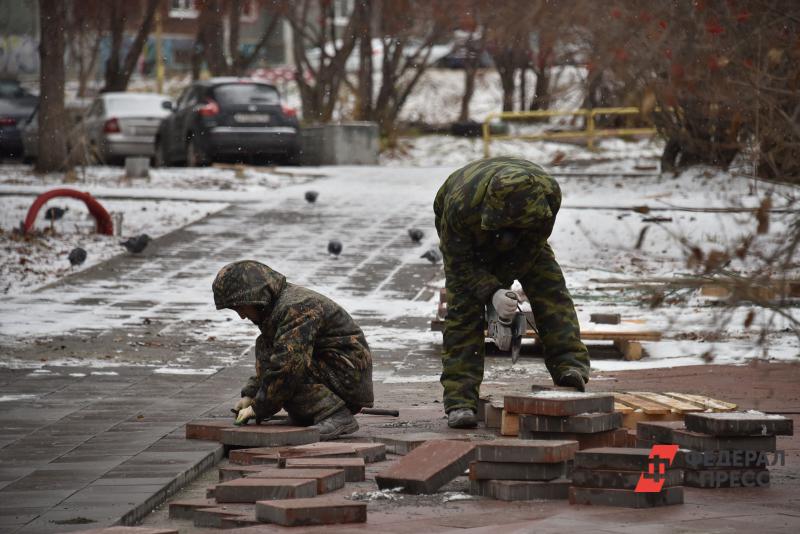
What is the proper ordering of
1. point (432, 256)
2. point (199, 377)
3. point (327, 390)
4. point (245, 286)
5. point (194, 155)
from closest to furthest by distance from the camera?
1. point (245, 286)
2. point (327, 390)
3. point (199, 377)
4. point (432, 256)
5. point (194, 155)

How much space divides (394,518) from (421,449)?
0.84 metres

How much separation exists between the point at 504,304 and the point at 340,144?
19.4 metres

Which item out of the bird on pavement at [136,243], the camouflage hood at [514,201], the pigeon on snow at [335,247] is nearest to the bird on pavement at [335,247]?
the pigeon on snow at [335,247]

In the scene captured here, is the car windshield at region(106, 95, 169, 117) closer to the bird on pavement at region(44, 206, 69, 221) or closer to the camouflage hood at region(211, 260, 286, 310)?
the bird on pavement at region(44, 206, 69, 221)

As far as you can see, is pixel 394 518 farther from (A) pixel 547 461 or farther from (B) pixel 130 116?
(B) pixel 130 116

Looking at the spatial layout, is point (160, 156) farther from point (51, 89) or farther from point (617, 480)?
point (617, 480)

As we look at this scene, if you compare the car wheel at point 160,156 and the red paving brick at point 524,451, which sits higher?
the car wheel at point 160,156

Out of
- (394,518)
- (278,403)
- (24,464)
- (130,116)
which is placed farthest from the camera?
(130,116)

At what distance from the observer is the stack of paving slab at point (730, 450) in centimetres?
673

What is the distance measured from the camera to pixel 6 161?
2858 centimetres

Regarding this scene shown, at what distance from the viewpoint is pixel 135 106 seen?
2823 cm

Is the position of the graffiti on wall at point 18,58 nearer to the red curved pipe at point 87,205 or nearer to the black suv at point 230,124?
the black suv at point 230,124

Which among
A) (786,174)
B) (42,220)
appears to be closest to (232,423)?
(786,174)

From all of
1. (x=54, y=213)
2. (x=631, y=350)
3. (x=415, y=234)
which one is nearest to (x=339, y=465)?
(x=631, y=350)
